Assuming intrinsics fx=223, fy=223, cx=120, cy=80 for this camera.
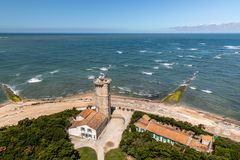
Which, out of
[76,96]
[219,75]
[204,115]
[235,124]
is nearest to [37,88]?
[76,96]

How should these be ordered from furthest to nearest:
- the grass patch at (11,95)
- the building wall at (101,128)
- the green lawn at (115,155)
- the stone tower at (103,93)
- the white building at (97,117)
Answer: the grass patch at (11,95), the stone tower at (103,93), the building wall at (101,128), the white building at (97,117), the green lawn at (115,155)

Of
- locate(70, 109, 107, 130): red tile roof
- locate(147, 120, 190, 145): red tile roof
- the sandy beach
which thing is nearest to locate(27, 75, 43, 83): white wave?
the sandy beach

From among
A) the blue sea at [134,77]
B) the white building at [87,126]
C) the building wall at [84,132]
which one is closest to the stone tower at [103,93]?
the white building at [87,126]

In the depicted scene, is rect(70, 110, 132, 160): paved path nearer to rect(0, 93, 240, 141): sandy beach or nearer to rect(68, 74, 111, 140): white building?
rect(68, 74, 111, 140): white building

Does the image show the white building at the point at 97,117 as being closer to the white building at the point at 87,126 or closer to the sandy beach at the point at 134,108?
the white building at the point at 87,126

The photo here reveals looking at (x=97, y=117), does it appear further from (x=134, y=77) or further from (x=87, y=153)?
(x=134, y=77)

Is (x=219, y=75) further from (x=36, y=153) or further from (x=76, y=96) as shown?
(x=36, y=153)
